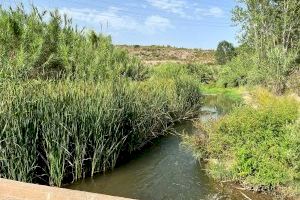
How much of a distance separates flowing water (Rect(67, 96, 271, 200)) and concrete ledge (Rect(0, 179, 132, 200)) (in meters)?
3.70

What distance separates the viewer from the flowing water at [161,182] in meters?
8.15

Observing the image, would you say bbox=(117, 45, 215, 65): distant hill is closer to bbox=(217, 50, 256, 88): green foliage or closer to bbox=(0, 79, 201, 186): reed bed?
bbox=(217, 50, 256, 88): green foliage

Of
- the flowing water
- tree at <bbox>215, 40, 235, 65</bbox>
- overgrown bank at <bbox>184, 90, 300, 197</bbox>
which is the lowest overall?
the flowing water

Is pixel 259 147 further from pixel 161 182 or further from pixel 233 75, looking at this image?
pixel 233 75

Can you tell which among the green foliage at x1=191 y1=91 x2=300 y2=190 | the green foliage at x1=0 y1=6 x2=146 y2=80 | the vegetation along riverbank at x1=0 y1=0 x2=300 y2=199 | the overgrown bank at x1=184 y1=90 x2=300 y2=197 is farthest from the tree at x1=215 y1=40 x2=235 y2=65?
the green foliage at x1=191 y1=91 x2=300 y2=190

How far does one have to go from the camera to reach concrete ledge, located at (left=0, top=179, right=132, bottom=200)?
417 centimetres

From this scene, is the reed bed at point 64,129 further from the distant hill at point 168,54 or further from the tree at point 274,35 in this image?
the distant hill at point 168,54

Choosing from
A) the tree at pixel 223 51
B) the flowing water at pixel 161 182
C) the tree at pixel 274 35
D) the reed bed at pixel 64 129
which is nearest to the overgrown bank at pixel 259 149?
the flowing water at pixel 161 182

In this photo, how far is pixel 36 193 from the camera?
4.43 meters

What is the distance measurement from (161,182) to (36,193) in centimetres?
484

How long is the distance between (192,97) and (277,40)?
4966mm

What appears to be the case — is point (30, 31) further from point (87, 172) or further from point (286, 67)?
point (286, 67)

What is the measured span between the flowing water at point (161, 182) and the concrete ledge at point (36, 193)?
370cm

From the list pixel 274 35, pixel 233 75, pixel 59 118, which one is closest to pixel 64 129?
pixel 59 118
